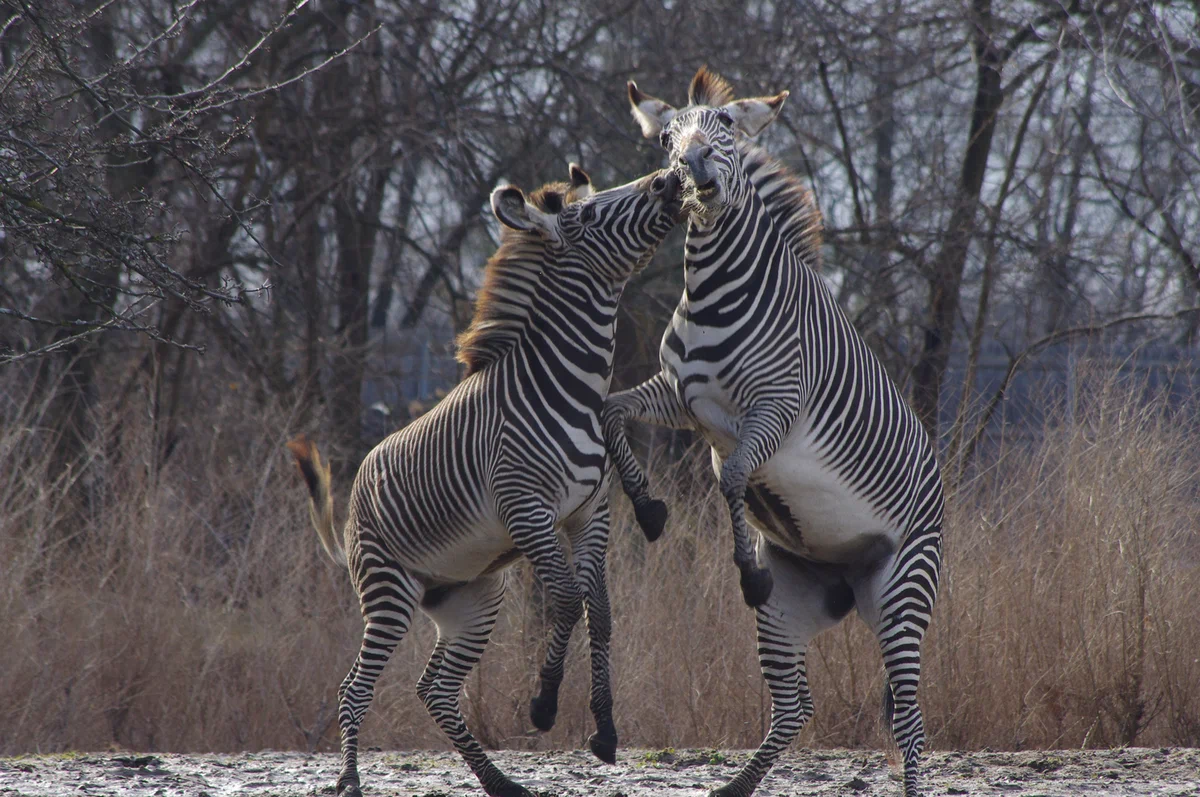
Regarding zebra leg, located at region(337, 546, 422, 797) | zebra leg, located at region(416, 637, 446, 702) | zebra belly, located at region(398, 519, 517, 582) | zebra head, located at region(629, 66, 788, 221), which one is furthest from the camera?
zebra leg, located at region(416, 637, 446, 702)

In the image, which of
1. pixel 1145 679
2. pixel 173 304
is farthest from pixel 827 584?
pixel 173 304

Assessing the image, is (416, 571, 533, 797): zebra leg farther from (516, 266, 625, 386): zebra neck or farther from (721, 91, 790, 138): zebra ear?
(721, 91, 790, 138): zebra ear

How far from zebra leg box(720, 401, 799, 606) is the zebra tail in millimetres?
2319

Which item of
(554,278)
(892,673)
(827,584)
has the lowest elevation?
(892,673)

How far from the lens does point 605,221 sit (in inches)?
183

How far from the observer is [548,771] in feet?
19.0

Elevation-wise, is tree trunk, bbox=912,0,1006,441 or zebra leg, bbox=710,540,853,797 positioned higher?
tree trunk, bbox=912,0,1006,441

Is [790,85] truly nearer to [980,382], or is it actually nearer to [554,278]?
[980,382]

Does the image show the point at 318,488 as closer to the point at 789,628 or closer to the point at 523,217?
the point at 523,217

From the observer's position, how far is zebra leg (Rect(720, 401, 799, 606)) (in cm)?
406

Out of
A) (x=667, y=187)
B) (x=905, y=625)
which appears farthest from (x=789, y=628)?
(x=667, y=187)

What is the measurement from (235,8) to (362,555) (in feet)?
23.4

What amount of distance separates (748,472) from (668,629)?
3.49 meters

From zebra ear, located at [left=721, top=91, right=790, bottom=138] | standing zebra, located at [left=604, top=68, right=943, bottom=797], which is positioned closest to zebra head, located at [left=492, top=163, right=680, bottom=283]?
standing zebra, located at [left=604, top=68, right=943, bottom=797]
